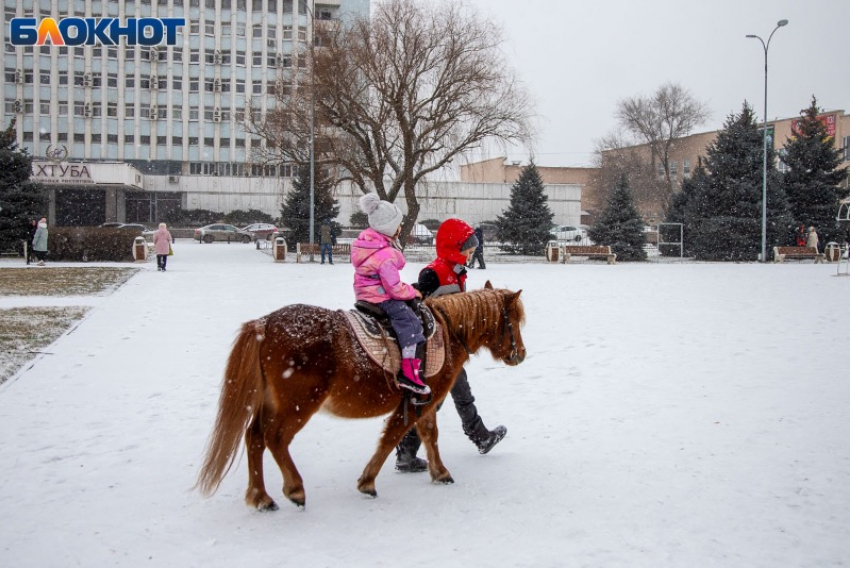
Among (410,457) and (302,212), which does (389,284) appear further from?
(302,212)

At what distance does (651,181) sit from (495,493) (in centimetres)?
7239

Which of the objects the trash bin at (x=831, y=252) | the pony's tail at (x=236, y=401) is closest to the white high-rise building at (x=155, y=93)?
the trash bin at (x=831, y=252)

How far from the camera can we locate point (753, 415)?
22.2ft

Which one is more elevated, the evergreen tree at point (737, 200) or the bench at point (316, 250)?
the evergreen tree at point (737, 200)

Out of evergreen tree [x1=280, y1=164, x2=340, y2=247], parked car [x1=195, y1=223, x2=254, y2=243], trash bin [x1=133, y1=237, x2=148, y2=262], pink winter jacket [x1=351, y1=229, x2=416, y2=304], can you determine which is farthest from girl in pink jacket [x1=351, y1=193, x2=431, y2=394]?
parked car [x1=195, y1=223, x2=254, y2=243]

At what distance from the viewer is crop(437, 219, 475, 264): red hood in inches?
216

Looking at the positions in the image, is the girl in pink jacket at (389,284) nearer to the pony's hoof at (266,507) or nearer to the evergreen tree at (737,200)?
the pony's hoof at (266,507)

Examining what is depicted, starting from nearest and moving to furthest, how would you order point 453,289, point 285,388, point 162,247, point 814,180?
point 285,388 < point 453,289 < point 162,247 < point 814,180

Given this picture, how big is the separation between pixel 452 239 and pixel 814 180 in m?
42.6

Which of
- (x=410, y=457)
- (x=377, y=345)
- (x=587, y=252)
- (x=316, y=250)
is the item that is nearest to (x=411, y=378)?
(x=377, y=345)

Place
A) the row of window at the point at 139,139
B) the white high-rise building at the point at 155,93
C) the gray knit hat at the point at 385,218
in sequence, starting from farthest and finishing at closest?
the row of window at the point at 139,139 < the white high-rise building at the point at 155,93 < the gray knit hat at the point at 385,218

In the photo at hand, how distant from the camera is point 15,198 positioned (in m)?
29.3

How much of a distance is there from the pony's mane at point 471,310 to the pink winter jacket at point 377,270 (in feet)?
1.42

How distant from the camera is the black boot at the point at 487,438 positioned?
5.75 m
